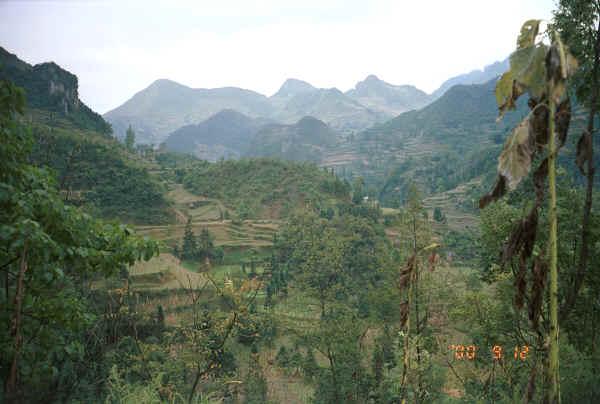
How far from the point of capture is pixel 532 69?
1.12 meters

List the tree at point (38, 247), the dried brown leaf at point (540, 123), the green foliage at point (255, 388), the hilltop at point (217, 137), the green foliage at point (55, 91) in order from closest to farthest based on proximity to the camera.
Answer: the dried brown leaf at point (540, 123) → the tree at point (38, 247) → the green foliage at point (255, 388) → the green foliage at point (55, 91) → the hilltop at point (217, 137)

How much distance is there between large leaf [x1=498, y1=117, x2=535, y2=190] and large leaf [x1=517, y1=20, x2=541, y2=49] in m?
0.36

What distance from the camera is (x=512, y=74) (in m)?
1.14

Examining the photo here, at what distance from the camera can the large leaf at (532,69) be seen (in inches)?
43.5

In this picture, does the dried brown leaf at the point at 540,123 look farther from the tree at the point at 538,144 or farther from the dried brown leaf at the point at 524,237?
the dried brown leaf at the point at 524,237

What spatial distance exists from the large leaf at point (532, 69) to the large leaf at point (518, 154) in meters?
0.11

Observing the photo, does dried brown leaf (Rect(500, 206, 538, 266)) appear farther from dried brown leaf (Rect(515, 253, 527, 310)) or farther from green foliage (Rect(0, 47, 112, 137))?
green foliage (Rect(0, 47, 112, 137))

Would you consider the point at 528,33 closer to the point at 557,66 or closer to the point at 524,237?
the point at 557,66

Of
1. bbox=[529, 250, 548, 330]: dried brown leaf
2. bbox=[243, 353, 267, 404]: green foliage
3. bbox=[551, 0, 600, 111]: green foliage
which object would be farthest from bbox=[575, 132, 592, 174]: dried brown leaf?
bbox=[243, 353, 267, 404]: green foliage

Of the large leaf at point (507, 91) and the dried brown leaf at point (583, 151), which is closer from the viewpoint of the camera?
the large leaf at point (507, 91)

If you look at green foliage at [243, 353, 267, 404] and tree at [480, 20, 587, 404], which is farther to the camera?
green foliage at [243, 353, 267, 404]

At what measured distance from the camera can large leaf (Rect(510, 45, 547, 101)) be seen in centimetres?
111

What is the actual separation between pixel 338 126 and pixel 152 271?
584 ft

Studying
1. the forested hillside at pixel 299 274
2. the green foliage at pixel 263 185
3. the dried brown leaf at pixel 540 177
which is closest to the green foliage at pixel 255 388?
the forested hillside at pixel 299 274
